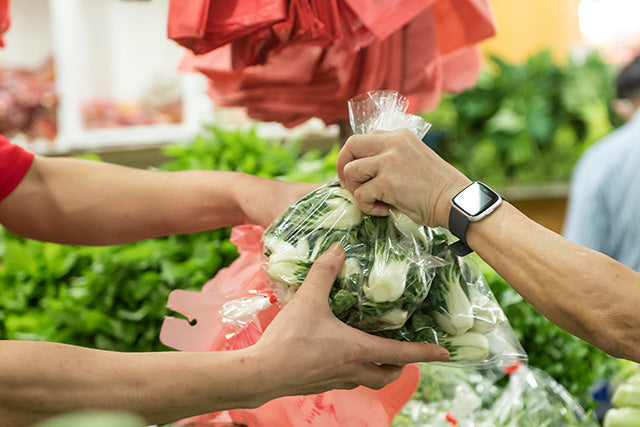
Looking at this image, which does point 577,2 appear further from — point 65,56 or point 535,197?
point 65,56

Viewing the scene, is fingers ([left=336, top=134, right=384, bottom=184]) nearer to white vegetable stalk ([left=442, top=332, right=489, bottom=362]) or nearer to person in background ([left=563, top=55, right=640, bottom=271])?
white vegetable stalk ([left=442, top=332, right=489, bottom=362])

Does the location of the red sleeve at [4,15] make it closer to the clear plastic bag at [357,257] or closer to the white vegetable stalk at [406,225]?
the clear plastic bag at [357,257]

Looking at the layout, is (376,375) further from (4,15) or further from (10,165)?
(4,15)

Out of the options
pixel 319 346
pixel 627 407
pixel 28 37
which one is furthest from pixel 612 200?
pixel 28 37

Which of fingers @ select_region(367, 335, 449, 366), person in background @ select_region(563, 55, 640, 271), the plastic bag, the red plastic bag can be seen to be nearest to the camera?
fingers @ select_region(367, 335, 449, 366)

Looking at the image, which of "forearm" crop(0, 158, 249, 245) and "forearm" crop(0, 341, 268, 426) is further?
"forearm" crop(0, 158, 249, 245)

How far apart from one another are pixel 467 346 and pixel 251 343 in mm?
315

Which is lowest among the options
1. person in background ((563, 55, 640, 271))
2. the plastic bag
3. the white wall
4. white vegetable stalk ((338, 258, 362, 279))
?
person in background ((563, 55, 640, 271))

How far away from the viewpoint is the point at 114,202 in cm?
118

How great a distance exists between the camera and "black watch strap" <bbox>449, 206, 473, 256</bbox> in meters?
0.85

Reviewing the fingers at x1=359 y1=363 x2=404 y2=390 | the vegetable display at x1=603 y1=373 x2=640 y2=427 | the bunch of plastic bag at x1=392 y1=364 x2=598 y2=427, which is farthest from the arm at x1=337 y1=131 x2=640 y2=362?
the vegetable display at x1=603 y1=373 x2=640 y2=427

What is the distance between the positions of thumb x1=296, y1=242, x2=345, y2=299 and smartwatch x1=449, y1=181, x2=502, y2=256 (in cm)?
16

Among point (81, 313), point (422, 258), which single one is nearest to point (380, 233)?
point (422, 258)

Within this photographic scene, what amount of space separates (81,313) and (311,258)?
0.86 metres
